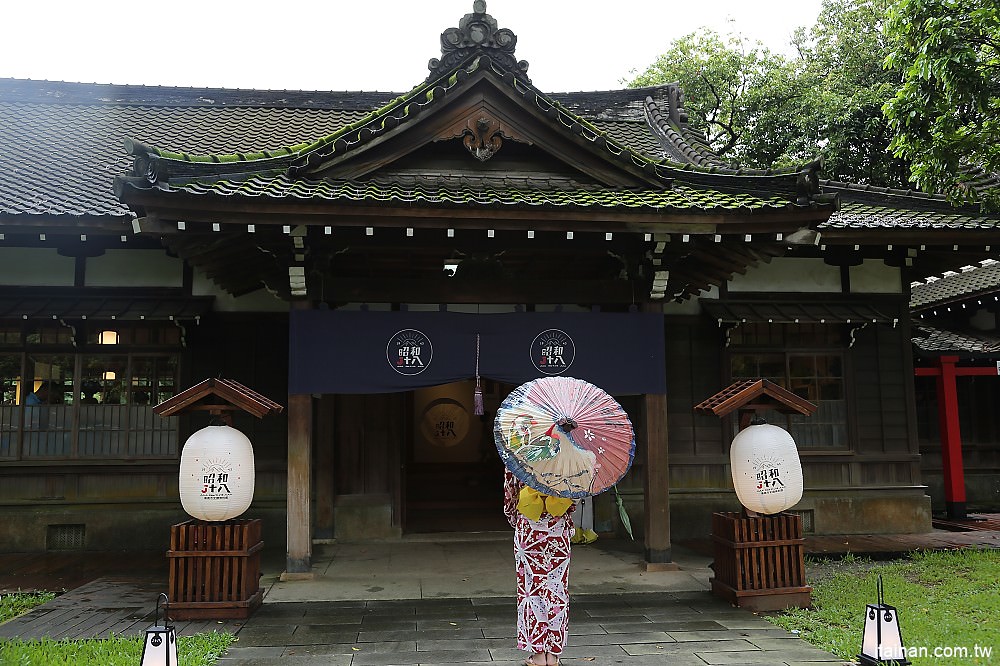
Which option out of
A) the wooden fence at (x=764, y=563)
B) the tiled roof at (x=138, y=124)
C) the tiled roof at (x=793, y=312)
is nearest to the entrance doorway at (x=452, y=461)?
the tiled roof at (x=793, y=312)

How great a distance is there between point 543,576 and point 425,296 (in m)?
3.81

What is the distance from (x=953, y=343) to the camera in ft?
39.1

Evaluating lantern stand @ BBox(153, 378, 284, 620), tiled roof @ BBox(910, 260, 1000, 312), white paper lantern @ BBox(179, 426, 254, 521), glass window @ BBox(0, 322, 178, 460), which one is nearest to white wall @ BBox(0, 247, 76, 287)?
glass window @ BBox(0, 322, 178, 460)

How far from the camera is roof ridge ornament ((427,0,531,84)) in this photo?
809cm

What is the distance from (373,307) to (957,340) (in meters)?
9.97

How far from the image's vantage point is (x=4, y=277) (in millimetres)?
9125

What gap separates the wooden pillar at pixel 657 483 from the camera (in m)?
7.86

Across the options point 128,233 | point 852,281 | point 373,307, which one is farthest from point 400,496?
point 852,281

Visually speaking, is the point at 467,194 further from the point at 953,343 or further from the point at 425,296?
the point at 953,343

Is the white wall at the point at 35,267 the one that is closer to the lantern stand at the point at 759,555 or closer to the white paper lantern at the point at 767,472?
the lantern stand at the point at 759,555

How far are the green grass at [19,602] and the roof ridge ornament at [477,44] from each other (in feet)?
22.1

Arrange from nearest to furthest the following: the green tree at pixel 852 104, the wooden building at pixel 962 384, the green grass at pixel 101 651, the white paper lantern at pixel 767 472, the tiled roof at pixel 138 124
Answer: the green grass at pixel 101 651, the white paper lantern at pixel 767 472, the tiled roof at pixel 138 124, the wooden building at pixel 962 384, the green tree at pixel 852 104

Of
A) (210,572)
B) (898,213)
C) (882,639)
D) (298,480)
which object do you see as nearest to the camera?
(882,639)

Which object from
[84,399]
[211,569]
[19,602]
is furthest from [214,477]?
[84,399]
